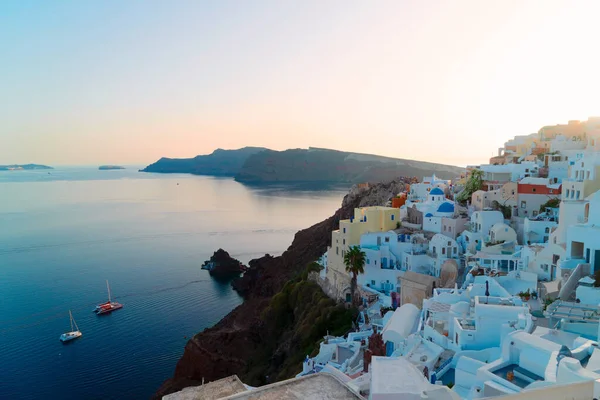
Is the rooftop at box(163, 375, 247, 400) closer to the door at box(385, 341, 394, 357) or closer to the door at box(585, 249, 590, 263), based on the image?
the door at box(385, 341, 394, 357)

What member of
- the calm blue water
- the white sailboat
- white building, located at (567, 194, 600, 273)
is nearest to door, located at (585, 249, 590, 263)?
white building, located at (567, 194, 600, 273)

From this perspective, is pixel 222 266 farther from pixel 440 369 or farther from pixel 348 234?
pixel 440 369

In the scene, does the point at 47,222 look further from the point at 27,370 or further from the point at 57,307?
the point at 27,370

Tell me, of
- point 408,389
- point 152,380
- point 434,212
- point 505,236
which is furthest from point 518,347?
point 152,380

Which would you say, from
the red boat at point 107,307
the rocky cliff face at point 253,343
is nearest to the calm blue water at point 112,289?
the red boat at point 107,307

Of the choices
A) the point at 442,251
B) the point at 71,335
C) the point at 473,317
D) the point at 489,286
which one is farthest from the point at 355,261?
the point at 71,335
